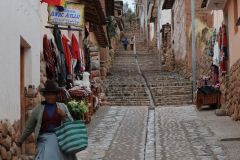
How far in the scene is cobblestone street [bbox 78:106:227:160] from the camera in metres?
9.93

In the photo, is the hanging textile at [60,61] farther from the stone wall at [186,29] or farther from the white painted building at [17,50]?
the stone wall at [186,29]

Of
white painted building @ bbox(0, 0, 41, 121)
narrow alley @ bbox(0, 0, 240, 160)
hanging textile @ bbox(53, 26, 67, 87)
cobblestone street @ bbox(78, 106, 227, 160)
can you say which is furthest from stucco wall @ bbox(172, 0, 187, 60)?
white painted building @ bbox(0, 0, 41, 121)

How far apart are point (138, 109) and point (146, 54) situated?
26.5 metres

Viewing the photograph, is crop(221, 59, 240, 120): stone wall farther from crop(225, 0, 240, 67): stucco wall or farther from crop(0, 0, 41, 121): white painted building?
crop(0, 0, 41, 121): white painted building

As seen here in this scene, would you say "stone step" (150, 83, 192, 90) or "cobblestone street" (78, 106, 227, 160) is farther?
"stone step" (150, 83, 192, 90)

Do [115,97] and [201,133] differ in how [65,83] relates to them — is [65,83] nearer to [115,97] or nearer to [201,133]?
[201,133]

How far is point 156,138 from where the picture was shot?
1198cm

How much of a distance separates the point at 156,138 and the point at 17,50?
4.40m

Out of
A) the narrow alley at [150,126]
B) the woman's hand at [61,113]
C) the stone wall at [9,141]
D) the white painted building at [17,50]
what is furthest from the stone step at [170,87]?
the woman's hand at [61,113]

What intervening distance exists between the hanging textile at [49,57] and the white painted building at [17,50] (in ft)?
1.96

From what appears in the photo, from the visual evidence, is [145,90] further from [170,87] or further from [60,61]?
[60,61]

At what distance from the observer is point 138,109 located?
18703 millimetres

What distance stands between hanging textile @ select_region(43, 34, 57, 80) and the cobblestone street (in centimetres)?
171

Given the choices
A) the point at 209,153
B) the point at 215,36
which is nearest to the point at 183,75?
the point at 215,36
